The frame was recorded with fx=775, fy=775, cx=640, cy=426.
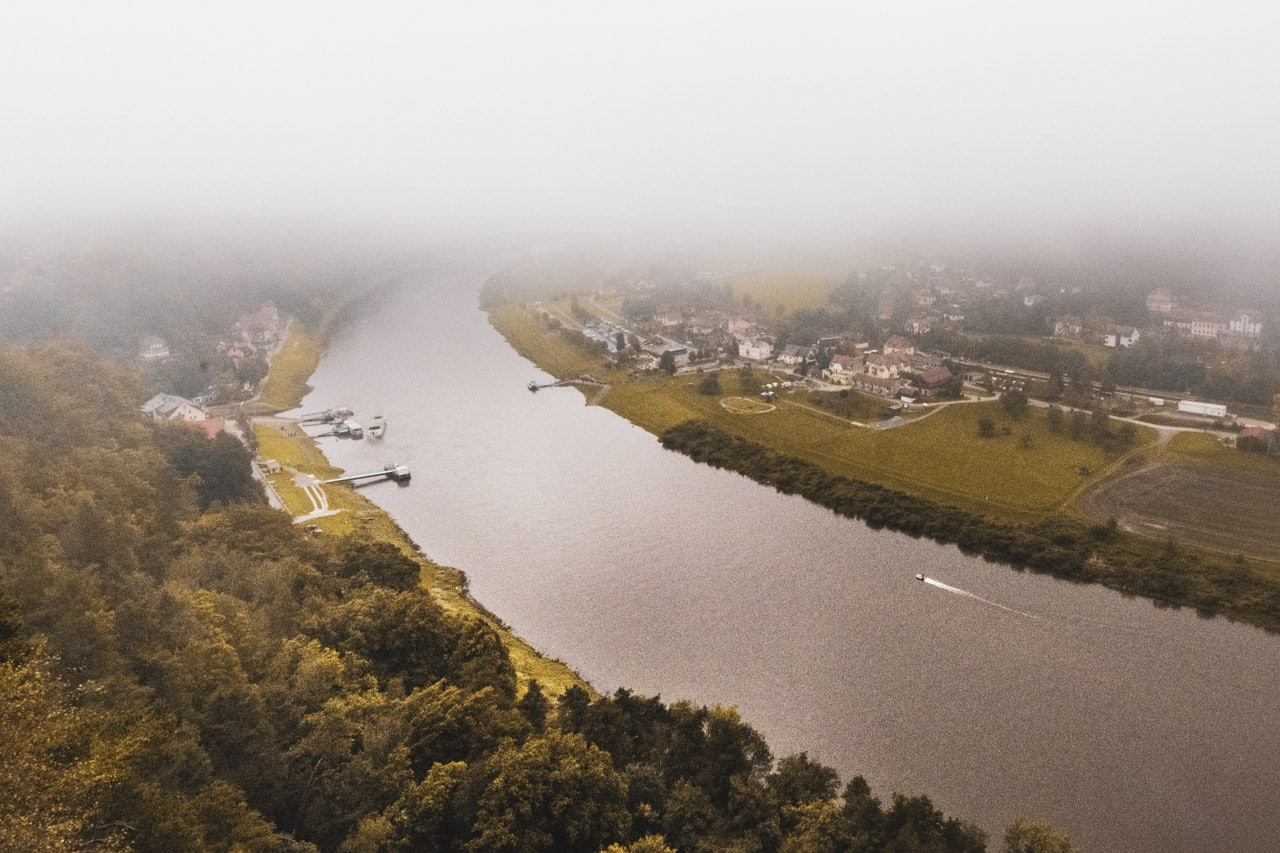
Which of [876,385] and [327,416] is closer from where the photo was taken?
[327,416]

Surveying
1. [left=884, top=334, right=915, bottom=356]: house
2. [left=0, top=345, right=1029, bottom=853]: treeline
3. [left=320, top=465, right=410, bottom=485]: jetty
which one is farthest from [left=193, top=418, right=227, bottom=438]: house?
[left=884, top=334, right=915, bottom=356]: house

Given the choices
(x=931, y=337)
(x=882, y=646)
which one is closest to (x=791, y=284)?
(x=931, y=337)

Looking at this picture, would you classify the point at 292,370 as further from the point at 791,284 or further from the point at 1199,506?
the point at 1199,506

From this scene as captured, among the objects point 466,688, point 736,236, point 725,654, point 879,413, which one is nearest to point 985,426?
point 879,413

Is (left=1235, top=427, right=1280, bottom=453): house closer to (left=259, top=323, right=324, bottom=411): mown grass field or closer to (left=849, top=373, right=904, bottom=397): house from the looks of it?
(left=849, top=373, right=904, bottom=397): house

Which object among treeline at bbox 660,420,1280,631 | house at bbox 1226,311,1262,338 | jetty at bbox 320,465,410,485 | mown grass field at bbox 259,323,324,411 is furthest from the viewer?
house at bbox 1226,311,1262,338

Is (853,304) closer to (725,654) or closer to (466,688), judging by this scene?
(725,654)
